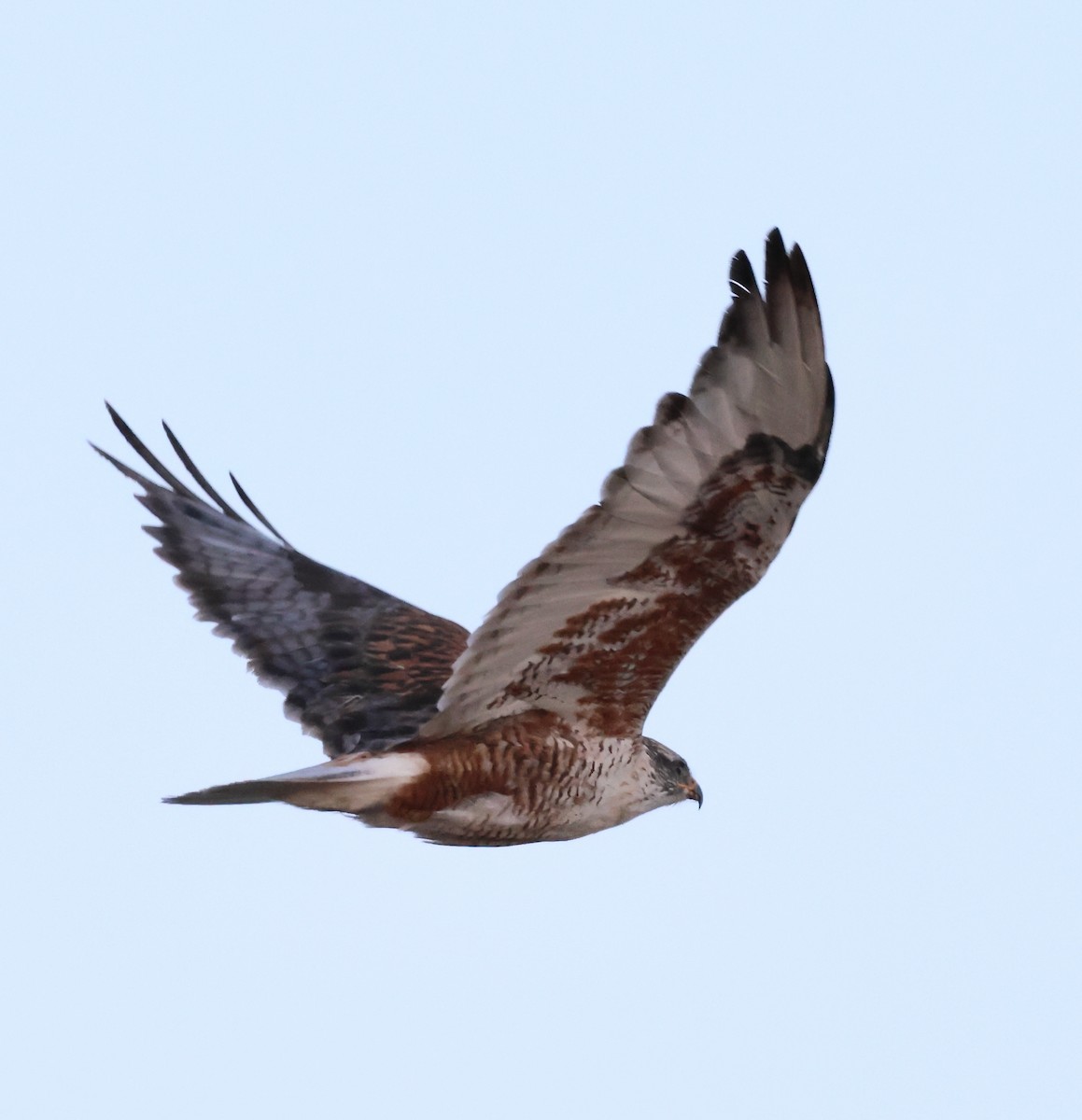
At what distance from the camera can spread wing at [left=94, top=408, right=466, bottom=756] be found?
8117 millimetres

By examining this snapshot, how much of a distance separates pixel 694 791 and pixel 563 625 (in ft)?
4.55

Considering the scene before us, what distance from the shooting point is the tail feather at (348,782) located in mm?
6457

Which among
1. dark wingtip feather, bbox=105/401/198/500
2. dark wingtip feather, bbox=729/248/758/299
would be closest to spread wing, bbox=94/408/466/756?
dark wingtip feather, bbox=105/401/198/500

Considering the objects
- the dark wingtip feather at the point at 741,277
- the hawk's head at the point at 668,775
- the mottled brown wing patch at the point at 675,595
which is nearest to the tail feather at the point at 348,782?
the mottled brown wing patch at the point at 675,595

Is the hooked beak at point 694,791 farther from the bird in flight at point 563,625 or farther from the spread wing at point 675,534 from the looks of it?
the spread wing at point 675,534

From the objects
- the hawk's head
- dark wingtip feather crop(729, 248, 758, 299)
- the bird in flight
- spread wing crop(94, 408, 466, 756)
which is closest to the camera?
dark wingtip feather crop(729, 248, 758, 299)

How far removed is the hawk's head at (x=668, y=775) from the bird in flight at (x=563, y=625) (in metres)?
0.01

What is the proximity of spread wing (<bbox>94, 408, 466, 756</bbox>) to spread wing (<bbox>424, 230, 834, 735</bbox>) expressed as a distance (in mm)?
1188

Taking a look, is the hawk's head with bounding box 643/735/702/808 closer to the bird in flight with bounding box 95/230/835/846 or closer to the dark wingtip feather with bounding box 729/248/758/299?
the bird in flight with bounding box 95/230/835/846

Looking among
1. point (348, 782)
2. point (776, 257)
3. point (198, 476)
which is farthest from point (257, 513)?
point (776, 257)

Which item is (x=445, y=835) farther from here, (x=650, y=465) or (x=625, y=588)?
(x=650, y=465)

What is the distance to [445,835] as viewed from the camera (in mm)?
6996

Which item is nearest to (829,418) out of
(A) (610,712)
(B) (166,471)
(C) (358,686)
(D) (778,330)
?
(D) (778,330)

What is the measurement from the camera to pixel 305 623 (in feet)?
27.9
